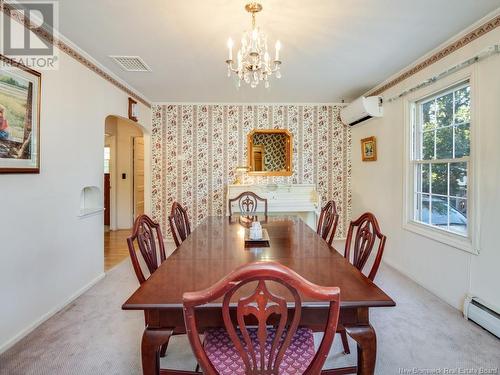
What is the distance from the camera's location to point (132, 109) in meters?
3.86

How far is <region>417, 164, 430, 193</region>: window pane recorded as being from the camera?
3016 mm

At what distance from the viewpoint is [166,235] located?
191 inches

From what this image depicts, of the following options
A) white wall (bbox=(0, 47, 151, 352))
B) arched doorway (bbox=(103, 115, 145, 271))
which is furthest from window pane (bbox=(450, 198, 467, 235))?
arched doorway (bbox=(103, 115, 145, 271))

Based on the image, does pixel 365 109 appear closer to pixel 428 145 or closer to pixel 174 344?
pixel 428 145

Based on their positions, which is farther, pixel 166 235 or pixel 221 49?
pixel 166 235

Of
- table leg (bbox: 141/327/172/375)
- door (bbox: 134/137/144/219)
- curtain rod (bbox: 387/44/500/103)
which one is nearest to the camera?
table leg (bbox: 141/327/172/375)

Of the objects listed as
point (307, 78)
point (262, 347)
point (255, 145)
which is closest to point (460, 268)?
point (262, 347)

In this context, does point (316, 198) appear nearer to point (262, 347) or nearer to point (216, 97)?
point (216, 97)

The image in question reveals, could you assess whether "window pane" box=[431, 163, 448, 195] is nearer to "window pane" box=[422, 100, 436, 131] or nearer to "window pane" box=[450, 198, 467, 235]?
"window pane" box=[450, 198, 467, 235]

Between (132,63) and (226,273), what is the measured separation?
2.70 meters

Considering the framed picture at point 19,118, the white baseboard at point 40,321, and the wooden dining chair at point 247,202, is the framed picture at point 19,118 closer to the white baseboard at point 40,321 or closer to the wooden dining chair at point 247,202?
the white baseboard at point 40,321

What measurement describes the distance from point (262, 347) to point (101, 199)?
114 inches

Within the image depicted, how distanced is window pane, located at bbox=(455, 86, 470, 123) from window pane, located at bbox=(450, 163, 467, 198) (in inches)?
16.5

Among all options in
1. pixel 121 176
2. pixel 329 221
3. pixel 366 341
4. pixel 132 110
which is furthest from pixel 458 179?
pixel 121 176
